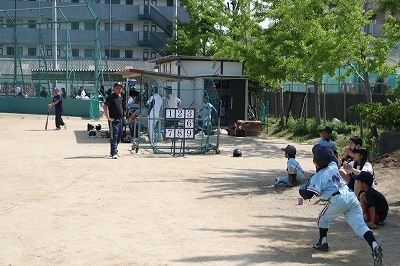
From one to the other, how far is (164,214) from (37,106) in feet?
110

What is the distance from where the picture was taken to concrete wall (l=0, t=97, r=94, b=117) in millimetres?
40156

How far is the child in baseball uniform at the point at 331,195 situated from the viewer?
8.10m

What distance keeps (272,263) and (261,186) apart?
6219mm

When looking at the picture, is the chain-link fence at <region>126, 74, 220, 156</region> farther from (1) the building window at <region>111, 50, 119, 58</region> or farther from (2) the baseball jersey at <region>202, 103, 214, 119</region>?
(1) the building window at <region>111, 50, 119, 58</region>

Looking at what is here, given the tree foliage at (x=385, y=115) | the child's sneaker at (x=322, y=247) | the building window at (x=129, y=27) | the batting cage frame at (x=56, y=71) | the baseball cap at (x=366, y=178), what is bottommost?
the child's sneaker at (x=322, y=247)

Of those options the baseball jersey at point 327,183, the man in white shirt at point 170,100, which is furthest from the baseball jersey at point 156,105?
the baseball jersey at point 327,183

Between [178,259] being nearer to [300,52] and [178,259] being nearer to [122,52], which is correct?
[300,52]

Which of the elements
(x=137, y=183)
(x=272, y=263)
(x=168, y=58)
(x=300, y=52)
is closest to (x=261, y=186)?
(x=137, y=183)

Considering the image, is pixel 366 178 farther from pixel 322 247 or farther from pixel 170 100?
pixel 170 100

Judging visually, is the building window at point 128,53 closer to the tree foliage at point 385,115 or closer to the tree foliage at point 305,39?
the tree foliage at point 305,39

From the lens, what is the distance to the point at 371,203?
979cm

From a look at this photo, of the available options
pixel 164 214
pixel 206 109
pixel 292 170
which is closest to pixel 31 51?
pixel 206 109

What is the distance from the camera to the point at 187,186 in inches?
546

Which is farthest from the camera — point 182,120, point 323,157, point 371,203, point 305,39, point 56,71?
point 56,71
